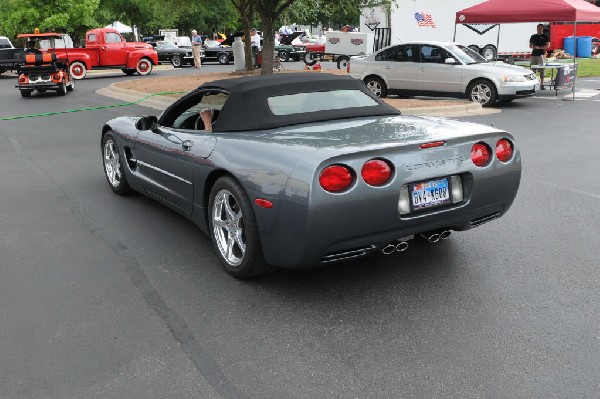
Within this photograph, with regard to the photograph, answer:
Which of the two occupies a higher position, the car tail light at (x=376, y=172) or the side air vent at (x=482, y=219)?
the car tail light at (x=376, y=172)

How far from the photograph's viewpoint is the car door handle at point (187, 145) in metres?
4.64

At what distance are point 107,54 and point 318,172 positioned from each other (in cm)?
2606

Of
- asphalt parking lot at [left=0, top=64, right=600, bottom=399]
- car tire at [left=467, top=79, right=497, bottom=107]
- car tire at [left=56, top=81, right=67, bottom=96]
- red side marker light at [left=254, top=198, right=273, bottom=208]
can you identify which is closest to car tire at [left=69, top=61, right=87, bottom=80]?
car tire at [left=56, top=81, right=67, bottom=96]

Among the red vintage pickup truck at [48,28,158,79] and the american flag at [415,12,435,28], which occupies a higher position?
the american flag at [415,12,435,28]

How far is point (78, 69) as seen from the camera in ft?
87.6

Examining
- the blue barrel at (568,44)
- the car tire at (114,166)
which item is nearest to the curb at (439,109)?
the car tire at (114,166)

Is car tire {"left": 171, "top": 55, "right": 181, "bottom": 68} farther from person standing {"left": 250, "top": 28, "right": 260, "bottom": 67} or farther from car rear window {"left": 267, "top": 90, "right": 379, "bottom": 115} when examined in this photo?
car rear window {"left": 267, "top": 90, "right": 379, "bottom": 115}

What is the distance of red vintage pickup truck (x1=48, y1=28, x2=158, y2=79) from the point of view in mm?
26703

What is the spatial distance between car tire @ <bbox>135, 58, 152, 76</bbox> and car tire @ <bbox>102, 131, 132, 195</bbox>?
22543mm

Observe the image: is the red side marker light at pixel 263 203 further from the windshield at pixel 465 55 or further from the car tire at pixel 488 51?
the car tire at pixel 488 51

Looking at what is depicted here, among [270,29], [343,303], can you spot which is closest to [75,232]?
[343,303]

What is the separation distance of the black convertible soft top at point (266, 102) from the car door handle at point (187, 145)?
0.73 feet

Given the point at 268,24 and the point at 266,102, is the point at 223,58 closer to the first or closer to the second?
the point at 268,24

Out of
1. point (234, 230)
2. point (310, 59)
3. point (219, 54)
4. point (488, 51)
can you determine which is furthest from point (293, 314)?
point (219, 54)
